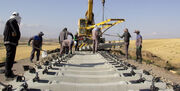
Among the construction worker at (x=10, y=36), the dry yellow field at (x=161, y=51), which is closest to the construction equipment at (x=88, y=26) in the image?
the dry yellow field at (x=161, y=51)

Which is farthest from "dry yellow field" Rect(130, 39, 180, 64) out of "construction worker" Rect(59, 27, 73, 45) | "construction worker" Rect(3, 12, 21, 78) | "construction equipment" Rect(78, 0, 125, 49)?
"construction worker" Rect(3, 12, 21, 78)

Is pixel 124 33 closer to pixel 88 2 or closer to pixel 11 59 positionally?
pixel 11 59

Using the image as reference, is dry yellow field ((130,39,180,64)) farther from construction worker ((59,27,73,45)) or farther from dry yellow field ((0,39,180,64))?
construction worker ((59,27,73,45))

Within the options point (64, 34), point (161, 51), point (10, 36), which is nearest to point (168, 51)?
point (161, 51)

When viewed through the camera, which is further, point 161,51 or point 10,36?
point 161,51

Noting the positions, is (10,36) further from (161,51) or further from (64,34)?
(161,51)

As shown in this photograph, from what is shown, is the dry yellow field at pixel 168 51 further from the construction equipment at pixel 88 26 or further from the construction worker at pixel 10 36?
the construction worker at pixel 10 36

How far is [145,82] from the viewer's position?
4.07 meters

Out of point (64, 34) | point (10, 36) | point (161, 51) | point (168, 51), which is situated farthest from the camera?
point (161, 51)

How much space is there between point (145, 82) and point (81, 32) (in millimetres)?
16219

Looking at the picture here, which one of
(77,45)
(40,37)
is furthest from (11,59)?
(77,45)

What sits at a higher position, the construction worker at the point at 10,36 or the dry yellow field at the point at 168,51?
the construction worker at the point at 10,36

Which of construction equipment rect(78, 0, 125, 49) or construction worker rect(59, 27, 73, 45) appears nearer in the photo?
construction worker rect(59, 27, 73, 45)

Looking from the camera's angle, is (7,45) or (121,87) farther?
(7,45)
